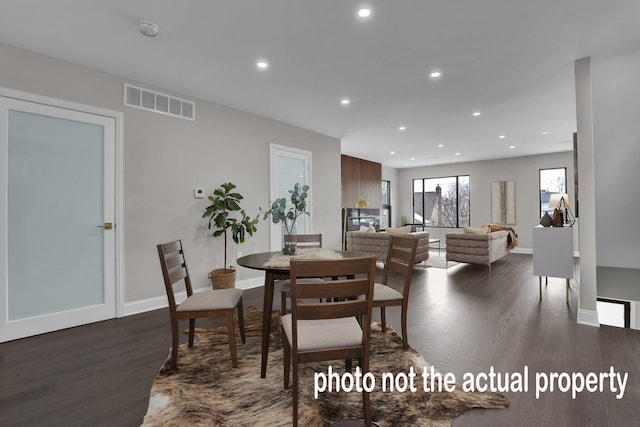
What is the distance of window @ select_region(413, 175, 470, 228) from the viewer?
32.8ft

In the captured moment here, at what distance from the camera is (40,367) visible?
7.69 feet

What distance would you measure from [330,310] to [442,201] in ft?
32.1

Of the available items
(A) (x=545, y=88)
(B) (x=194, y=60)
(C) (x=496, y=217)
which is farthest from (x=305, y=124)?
(C) (x=496, y=217)

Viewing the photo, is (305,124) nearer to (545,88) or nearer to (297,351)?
(545,88)

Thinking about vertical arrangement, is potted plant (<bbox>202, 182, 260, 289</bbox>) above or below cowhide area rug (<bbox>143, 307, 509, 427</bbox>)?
above

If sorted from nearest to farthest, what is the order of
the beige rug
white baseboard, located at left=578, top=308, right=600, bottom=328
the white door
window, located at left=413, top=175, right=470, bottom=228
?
the white door < white baseboard, located at left=578, top=308, right=600, bottom=328 < the beige rug < window, located at left=413, top=175, right=470, bottom=228

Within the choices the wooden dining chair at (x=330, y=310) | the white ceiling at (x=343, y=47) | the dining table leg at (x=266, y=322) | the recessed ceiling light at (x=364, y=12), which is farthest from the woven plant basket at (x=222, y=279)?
the recessed ceiling light at (x=364, y=12)

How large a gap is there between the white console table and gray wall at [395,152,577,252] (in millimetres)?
5537

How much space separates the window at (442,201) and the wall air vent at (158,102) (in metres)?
8.47

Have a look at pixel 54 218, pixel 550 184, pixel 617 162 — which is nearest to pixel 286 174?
pixel 54 218

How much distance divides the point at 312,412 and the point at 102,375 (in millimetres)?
1581

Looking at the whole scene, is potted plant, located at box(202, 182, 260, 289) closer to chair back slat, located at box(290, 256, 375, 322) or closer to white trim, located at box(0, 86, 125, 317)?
white trim, located at box(0, 86, 125, 317)

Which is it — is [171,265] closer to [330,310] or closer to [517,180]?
[330,310]

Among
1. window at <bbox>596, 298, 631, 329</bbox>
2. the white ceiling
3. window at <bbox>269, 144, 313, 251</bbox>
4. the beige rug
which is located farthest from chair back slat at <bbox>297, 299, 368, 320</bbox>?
the beige rug
